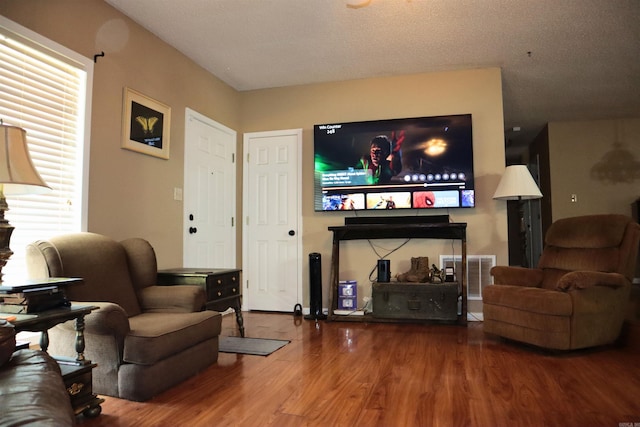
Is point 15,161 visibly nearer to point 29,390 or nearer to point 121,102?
point 29,390

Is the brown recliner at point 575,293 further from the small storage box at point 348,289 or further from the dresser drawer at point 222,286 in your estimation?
the dresser drawer at point 222,286

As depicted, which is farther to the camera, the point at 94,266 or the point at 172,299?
the point at 172,299

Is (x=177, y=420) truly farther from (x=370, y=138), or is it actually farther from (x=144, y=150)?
(x=370, y=138)

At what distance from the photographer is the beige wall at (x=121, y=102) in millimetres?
2803

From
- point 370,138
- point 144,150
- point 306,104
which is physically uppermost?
point 306,104

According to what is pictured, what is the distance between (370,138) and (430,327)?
2.04 metres

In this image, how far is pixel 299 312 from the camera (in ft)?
15.2

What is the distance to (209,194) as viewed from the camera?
14.6ft

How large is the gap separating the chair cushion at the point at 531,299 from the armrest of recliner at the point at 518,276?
1.13 feet

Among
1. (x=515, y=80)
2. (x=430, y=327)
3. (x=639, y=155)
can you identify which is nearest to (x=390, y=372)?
(x=430, y=327)

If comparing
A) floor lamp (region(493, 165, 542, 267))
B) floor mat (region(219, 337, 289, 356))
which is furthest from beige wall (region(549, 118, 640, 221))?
floor mat (region(219, 337, 289, 356))

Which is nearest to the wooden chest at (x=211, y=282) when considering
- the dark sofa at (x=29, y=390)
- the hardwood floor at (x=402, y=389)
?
the hardwood floor at (x=402, y=389)

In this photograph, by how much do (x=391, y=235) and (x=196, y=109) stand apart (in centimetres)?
241

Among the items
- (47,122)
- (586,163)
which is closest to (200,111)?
(47,122)
